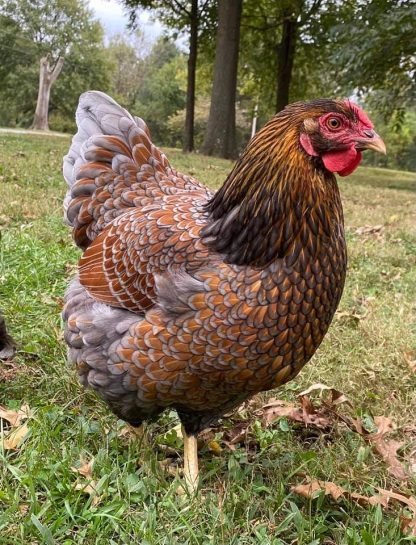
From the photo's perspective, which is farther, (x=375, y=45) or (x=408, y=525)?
(x=375, y=45)

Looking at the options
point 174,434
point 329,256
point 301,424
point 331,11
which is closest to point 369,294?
point 301,424

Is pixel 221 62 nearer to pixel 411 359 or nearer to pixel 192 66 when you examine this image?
pixel 192 66

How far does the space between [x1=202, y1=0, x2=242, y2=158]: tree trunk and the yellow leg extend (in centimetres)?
1448

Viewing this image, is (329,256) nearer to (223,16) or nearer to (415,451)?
(415,451)

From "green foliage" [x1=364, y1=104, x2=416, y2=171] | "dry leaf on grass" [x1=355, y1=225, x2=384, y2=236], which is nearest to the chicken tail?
"dry leaf on grass" [x1=355, y1=225, x2=384, y2=236]

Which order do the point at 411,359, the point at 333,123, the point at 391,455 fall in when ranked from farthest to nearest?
the point at 411,359
the point at 391,455
the point at 333,123

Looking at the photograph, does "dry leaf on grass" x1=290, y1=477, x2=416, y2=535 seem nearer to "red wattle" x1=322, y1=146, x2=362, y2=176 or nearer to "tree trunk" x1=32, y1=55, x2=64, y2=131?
"red wattle" x1=322, y1=146, x2=362, y2=176

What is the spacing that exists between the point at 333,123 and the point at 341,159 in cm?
12

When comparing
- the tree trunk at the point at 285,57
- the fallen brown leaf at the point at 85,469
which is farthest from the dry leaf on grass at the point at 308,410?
the tree trunk at the point at 285,57

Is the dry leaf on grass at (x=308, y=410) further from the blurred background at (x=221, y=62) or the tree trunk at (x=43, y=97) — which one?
the tree trunk at (x=43, y=97)

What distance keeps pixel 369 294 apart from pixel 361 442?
218 centimetres

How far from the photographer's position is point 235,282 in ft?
6.26

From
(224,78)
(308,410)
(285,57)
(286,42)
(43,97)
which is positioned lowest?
(308,410)

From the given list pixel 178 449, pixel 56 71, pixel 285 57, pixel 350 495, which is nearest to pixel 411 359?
pixel 350 495
